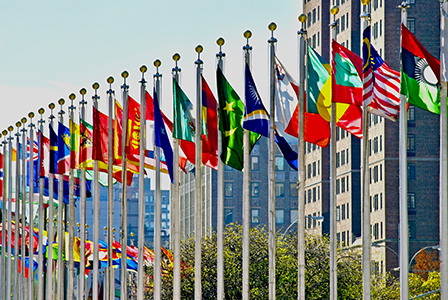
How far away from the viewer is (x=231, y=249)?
70.6 metres

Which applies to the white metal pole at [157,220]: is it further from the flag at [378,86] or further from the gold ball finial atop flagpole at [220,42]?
the flag at [378,86]

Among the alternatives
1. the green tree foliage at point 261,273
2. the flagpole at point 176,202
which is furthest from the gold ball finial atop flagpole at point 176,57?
the green tree foliage at point 261,273

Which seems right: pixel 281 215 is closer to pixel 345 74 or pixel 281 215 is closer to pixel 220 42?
pixel 220 42

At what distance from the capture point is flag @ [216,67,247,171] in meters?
34.3

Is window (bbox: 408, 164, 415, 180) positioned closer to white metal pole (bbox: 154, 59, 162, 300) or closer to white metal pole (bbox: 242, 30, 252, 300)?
white metal pole (bbox: 154, 59, 162, 300)

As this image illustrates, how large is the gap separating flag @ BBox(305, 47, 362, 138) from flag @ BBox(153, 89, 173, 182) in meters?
7.98

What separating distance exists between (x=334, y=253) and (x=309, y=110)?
181 inches

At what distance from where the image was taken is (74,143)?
43.8 m

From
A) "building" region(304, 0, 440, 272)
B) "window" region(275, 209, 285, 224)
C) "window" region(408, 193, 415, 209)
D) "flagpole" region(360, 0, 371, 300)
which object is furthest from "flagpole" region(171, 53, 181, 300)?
"window" region(275, 209, 285, 224)

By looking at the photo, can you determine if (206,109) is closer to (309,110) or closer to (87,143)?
(309,110)

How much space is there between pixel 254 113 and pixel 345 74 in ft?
12.7

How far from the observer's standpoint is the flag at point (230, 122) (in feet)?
113

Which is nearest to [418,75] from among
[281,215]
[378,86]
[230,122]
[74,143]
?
[378,86]

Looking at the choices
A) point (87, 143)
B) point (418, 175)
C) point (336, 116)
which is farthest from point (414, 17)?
point (336, 116)
